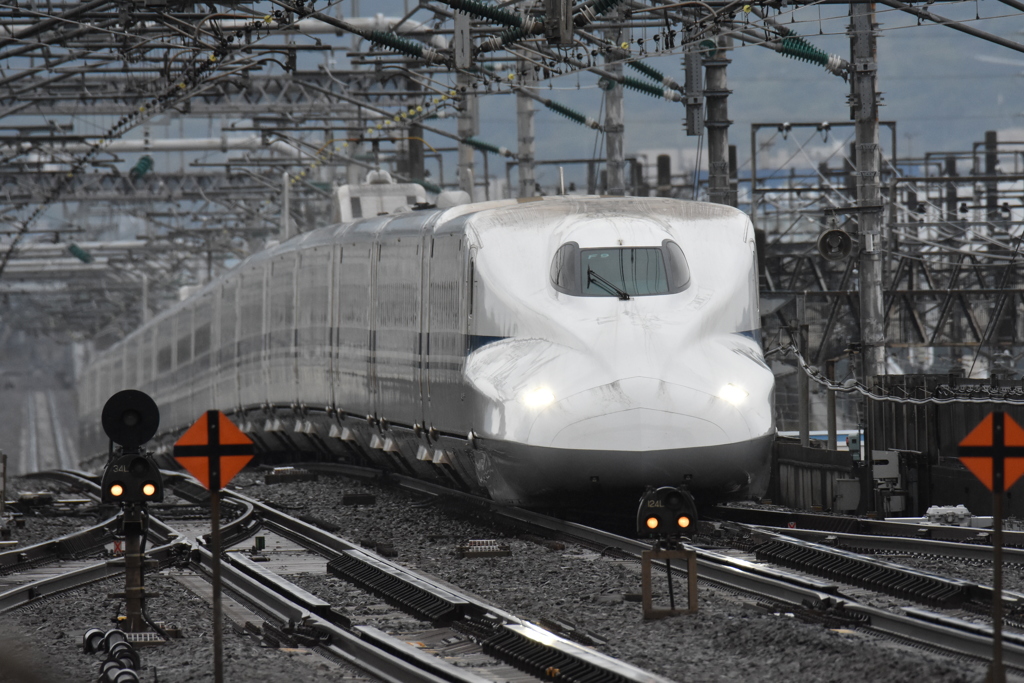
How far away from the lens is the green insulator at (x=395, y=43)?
69.2 feet

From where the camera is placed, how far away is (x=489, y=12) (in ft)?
57.5

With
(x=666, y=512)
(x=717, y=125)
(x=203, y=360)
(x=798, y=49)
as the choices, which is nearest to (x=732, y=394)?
(x=666, y=512)

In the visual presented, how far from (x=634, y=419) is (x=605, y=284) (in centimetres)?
165

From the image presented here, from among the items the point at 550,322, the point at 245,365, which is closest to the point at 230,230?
the point at 245,365

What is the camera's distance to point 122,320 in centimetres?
9419

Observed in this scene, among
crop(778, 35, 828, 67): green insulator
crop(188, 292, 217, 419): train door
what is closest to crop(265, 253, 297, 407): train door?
crop(188, 292, 217, 419): train door

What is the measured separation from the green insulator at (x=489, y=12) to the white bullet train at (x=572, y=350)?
233 centimetres

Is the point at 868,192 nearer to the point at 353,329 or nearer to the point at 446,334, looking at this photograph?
the point at 446,334

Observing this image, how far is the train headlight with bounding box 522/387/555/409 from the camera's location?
13172 mm

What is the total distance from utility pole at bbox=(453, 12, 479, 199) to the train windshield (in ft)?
19.4

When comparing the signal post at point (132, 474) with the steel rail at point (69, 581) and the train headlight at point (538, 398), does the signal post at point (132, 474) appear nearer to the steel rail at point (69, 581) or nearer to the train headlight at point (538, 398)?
the steel rail at point (69, 581)

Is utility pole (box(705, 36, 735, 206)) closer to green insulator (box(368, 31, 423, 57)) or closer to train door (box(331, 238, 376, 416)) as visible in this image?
green insulator (box(368, 31, 423, 57))

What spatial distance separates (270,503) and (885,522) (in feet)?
25.9

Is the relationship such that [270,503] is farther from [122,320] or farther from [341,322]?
[122,320]
